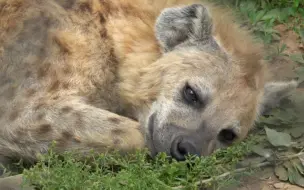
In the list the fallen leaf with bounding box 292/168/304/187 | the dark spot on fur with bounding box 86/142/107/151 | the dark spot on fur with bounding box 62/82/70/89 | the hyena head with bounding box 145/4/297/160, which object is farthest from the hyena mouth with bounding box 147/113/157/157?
the fallen leaf with bounding box 292/168/304/187

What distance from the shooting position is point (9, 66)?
12.6 ft

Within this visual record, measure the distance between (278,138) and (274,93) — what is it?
1.65 feet

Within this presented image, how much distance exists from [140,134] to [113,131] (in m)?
0.15

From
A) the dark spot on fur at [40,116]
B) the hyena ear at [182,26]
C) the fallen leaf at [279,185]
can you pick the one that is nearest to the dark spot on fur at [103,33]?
the hyena ear at [182,26]

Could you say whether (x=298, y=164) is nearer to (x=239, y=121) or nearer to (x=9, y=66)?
(x=239, y=121)

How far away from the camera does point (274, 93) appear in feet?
14.4

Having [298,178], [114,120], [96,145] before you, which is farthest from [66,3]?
[298,178]

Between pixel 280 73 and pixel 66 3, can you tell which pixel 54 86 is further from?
pixel 280 73

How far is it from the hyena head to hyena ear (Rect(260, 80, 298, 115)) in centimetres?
20

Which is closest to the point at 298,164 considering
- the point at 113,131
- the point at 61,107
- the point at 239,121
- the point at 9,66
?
the point at 239,121

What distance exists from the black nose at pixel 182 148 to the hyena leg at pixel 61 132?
0.25 m

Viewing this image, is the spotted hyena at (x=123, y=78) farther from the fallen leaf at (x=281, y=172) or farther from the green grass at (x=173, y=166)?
the fallen leaf at (x=281, y=172)

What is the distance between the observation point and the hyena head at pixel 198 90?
12.2 feet

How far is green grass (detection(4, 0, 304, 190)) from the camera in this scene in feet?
11.0
